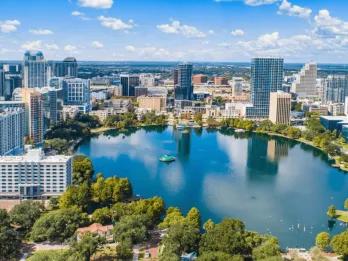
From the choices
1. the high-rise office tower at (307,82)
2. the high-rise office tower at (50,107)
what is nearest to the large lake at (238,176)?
the high-rise office tower at (50,107)

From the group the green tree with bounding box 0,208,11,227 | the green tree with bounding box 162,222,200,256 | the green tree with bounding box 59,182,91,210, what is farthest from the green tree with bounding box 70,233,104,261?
the green tree with bounding box 59,182,91,210

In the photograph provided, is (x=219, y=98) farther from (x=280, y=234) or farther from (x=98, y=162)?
(x=280, y=234)

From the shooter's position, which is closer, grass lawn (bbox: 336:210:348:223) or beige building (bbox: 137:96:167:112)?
grass lawn (bbox: 336:210:348:223)

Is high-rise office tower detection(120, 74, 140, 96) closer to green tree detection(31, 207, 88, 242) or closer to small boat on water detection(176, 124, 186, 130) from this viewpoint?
small boat on water detection(176, 124, 186, 130)

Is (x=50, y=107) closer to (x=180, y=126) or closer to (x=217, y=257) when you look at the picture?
(x=180, y=126)

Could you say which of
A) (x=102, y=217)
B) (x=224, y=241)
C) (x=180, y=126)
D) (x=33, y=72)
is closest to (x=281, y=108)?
(x=180, y=126)

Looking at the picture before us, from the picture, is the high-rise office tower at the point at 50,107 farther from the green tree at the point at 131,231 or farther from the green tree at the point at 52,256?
the green tree at the point at 52,256

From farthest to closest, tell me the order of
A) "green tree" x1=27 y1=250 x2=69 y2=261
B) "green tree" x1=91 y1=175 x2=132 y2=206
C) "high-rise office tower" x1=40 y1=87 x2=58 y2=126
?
"high-rise office tower" x1=40 y1=87 x2=58 y2=126, "green tree" x1=91 y1=175 x2=132 y2=206, "green tree" x1=27 y1=250 x2=69 y2=261
